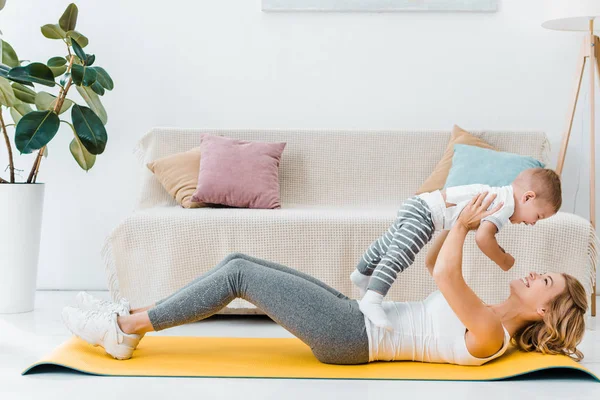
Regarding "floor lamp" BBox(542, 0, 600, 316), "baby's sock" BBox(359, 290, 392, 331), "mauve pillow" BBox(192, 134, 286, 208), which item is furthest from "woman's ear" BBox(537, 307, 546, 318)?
"mauve pillow" BBox(192, 134, 286, 208)

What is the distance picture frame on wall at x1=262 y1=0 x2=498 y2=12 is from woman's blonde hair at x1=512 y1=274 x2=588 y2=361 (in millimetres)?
2166

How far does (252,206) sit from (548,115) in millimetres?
1796

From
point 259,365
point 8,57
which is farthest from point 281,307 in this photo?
point 8,57

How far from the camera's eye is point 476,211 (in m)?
2.18

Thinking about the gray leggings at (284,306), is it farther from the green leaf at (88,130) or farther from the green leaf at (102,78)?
the green leaf at (102,78)

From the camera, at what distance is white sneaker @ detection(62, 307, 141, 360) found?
2234mm

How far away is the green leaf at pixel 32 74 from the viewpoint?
307 cm

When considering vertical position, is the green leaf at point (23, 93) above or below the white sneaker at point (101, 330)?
above

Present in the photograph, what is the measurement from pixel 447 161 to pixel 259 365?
67.7 inches

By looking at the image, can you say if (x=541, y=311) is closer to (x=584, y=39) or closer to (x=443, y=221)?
(x=443, y=221)

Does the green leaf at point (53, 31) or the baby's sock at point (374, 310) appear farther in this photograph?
the green leaf at point (53, 31)

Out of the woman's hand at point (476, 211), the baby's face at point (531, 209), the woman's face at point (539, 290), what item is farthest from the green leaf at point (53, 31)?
the woman's face at point (539, 290)

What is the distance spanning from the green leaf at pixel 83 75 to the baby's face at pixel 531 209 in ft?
6.76

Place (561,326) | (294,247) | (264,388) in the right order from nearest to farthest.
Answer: (264,388)
(561,326)
(294,247)
